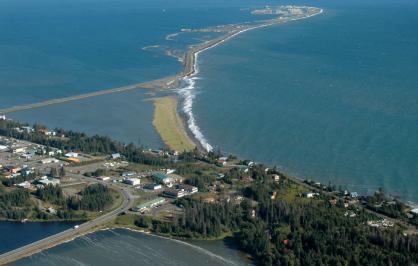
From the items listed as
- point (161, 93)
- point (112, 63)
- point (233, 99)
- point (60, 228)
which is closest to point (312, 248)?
point (60, 228)

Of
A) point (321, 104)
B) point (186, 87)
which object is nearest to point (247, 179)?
point (321, 104)

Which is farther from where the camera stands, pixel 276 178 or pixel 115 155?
pixel 115 155

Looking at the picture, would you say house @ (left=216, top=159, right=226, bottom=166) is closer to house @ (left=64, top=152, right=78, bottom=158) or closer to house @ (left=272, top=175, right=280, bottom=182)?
house @ (left=272, top=175, right=280, bottom=182)

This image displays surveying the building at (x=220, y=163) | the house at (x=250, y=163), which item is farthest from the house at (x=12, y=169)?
the house at (x=250, y=163)

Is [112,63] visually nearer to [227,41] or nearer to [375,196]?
[227,41]

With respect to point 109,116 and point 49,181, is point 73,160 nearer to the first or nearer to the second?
point 49,181

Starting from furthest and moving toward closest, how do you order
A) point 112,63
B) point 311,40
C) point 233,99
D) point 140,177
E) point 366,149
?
1. point 311,40
2. point 112,63
3. point 233,99
4. point 366,149
5. point 140,177
